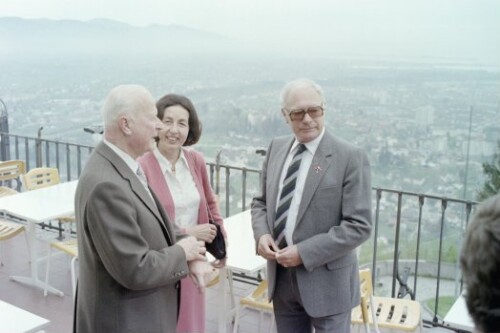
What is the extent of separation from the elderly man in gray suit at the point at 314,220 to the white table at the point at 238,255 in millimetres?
628

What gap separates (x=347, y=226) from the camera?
2.21m

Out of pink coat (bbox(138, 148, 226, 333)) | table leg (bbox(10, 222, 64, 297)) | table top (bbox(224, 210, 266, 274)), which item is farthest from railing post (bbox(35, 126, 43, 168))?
pink coat (bbox(138, 148, 226, 333))

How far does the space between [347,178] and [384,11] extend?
19.9 feet

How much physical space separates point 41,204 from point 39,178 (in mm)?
966

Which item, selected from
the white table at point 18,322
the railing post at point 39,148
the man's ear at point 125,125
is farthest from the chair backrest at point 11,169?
the man's ear at point 125,125

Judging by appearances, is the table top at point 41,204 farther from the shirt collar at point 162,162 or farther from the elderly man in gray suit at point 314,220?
the elderly man in gray suit at point 314,220

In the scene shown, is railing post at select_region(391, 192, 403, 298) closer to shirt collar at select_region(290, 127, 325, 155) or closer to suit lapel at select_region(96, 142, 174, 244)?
shirt collar at select_region(290, 127, 325, 155)

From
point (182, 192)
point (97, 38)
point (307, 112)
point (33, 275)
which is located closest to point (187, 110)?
point (182, 192)

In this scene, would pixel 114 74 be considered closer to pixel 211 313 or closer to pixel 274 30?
pixel 274 30

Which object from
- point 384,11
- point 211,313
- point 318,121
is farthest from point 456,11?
point 318,121

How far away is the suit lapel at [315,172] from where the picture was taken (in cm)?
222

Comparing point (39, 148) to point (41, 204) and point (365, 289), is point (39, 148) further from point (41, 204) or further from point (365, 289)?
point (365, 289)

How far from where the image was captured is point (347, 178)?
7.26 feet

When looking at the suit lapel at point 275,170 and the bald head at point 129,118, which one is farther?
the suit lapel at point 275,170
